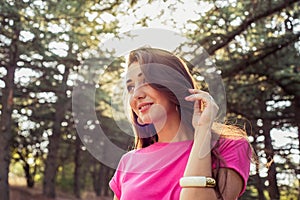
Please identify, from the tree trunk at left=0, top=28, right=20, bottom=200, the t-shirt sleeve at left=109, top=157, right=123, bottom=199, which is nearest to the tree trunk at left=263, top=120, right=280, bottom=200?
the tree trunk at left=0, top=28, right=20, bottom=200

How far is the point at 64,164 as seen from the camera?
1127 inches

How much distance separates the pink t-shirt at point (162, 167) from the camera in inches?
53.9

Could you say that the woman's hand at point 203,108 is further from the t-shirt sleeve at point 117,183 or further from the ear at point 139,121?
the t-shirt sleeve at point 117,183

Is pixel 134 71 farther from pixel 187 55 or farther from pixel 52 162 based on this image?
pixel 52 162

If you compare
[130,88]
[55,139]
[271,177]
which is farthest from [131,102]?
[55,139]

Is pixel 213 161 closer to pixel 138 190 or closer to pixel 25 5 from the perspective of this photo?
pixel 138 190

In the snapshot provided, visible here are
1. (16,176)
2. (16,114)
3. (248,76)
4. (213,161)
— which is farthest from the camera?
(16,176)

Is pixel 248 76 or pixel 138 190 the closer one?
pixel 138 190

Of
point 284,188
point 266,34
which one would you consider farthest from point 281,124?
point 266,34

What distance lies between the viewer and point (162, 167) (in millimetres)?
1494

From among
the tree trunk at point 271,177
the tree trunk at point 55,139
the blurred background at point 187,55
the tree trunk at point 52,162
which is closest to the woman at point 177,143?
the blurred background at point 187,55

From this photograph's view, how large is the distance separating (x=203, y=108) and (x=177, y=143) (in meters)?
0.14

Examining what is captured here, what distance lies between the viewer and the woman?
1342mm

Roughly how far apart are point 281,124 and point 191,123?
12741 mm
